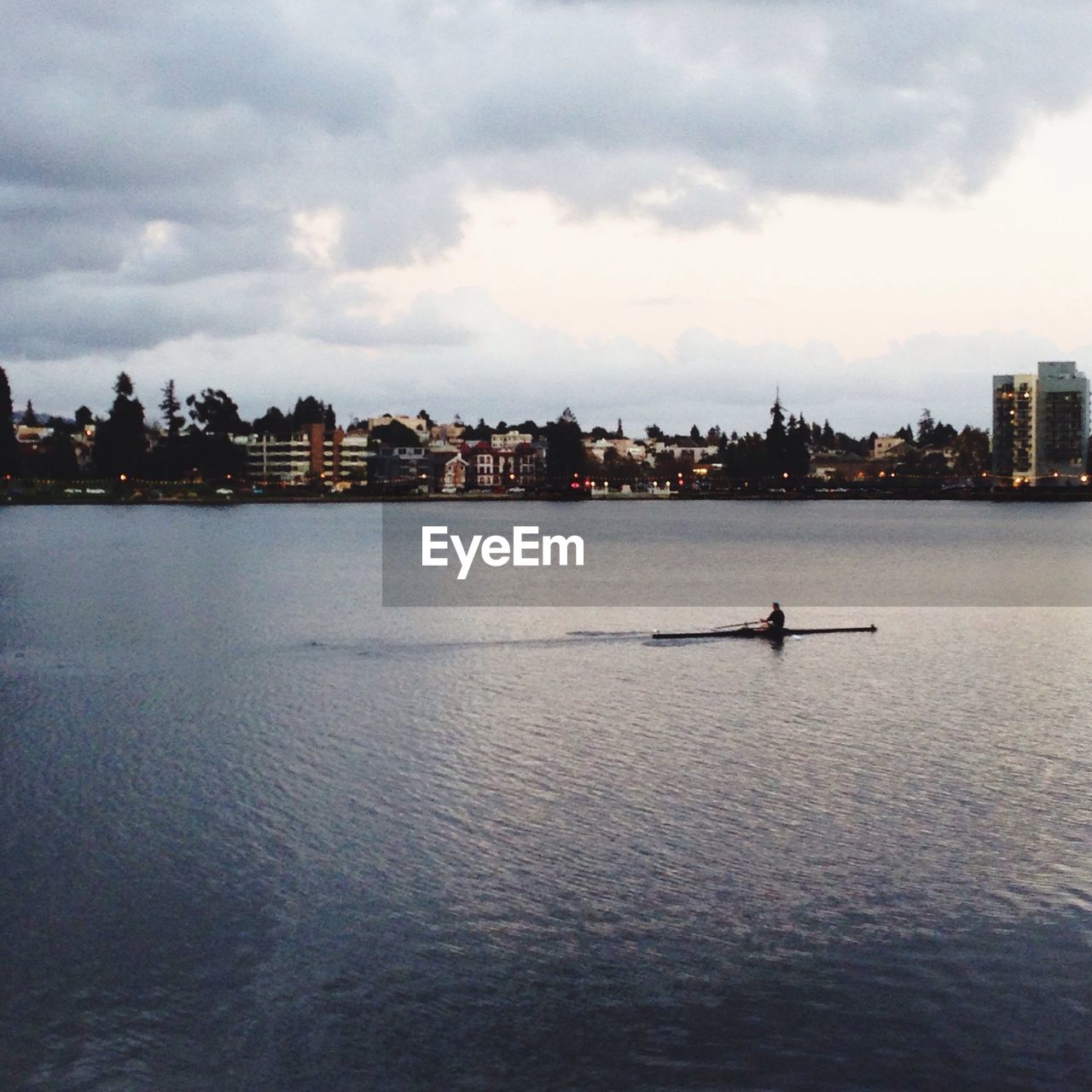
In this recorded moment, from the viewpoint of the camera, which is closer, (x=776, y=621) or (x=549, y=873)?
(x=549, y=873)

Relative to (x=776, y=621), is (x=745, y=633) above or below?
below

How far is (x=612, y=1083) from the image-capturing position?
18281 millimetres

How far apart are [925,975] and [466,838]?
36.4ft

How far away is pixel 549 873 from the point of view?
87.1 ft

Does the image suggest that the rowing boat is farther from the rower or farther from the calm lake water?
the calm lake water

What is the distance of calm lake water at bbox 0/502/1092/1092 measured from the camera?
19281 millimetres

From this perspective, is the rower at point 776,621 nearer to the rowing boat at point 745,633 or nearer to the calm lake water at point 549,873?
the rowing boat at point 745,633

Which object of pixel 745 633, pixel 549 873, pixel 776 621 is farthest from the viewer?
pixel 745 633

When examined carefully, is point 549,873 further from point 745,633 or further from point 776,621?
point 745,633

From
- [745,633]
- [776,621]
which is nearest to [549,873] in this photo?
[776,621]

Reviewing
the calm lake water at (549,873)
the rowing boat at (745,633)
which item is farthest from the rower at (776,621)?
the calm lake water at (549,873)

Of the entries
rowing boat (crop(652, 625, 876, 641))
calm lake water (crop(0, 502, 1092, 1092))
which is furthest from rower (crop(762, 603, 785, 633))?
calm lake water (crop(0, 502, 1092, 1092))

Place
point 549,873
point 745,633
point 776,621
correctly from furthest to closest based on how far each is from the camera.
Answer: point 745,633 → point 776,621 → point 549,873

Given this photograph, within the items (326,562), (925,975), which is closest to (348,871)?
(925,975)
